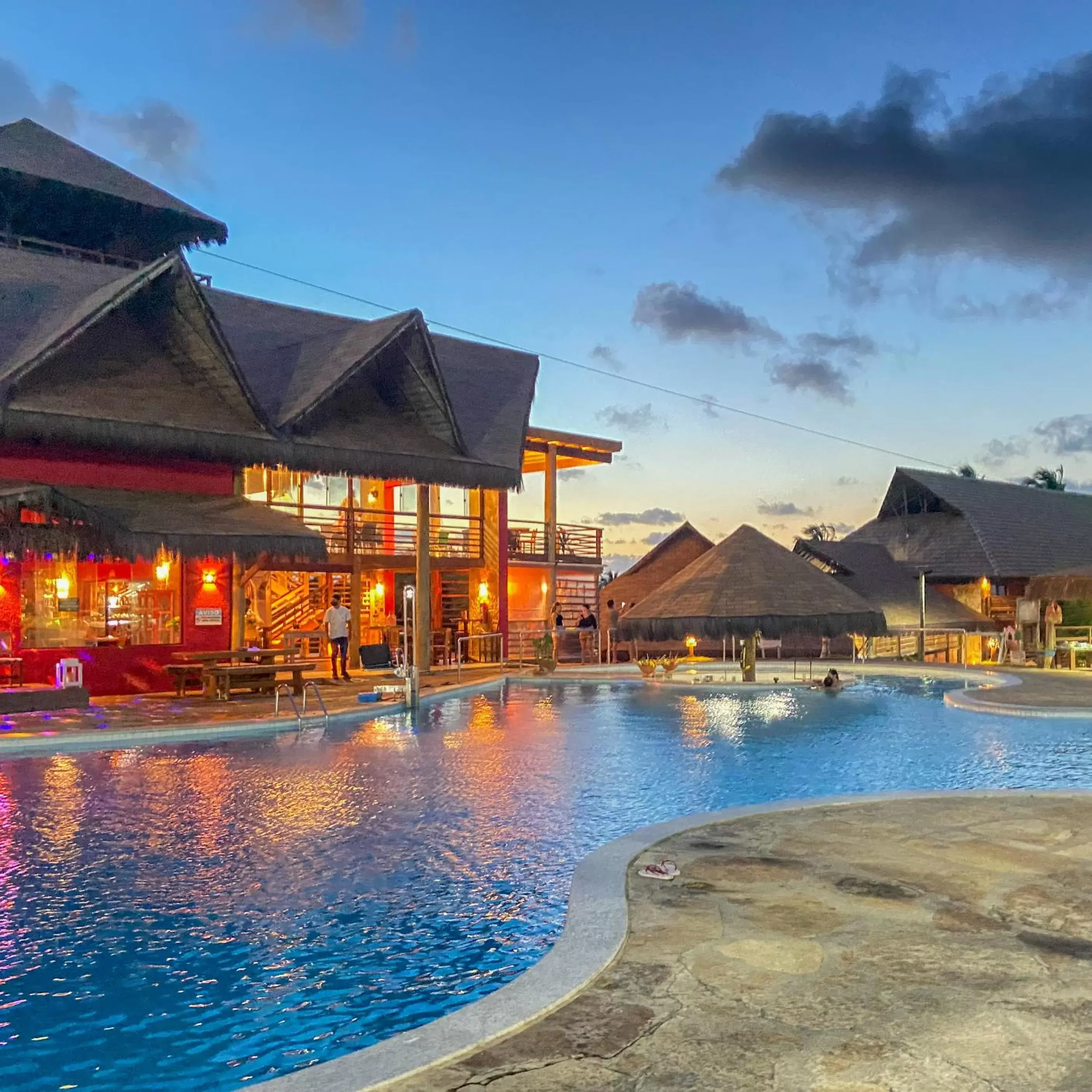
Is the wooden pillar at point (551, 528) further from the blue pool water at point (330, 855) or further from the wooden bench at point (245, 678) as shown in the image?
the blue pool water at point (330, 855)

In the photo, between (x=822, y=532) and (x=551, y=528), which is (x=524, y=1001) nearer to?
(x=551, y=528)

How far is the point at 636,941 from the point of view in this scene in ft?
16.2

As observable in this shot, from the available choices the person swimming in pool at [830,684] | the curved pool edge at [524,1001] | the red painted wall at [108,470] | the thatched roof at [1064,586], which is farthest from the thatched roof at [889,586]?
the curved pool edge at [524,1001]

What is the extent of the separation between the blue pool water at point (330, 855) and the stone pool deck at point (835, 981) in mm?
982

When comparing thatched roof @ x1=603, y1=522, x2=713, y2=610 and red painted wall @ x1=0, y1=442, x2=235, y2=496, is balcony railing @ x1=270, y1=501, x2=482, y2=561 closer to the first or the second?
red painted wall @ x1=0, y1=442, x2=235, y2=496

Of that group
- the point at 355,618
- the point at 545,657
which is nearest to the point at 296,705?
the point at 545,657

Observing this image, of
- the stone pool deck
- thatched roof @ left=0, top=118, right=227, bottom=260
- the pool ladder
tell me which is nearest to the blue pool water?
the pool ladder

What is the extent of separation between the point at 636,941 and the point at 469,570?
2405cm

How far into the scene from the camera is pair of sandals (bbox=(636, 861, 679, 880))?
6008 millimetres

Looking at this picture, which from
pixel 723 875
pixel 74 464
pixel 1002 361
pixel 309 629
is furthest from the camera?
pixel 1002 361

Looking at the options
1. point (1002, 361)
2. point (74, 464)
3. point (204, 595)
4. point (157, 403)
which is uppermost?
point (1002, 361)

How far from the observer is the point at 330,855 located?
7473 mm

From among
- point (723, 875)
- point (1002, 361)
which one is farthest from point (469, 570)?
point (723, 875)

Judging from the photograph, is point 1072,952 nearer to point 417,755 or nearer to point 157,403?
point 417,755
